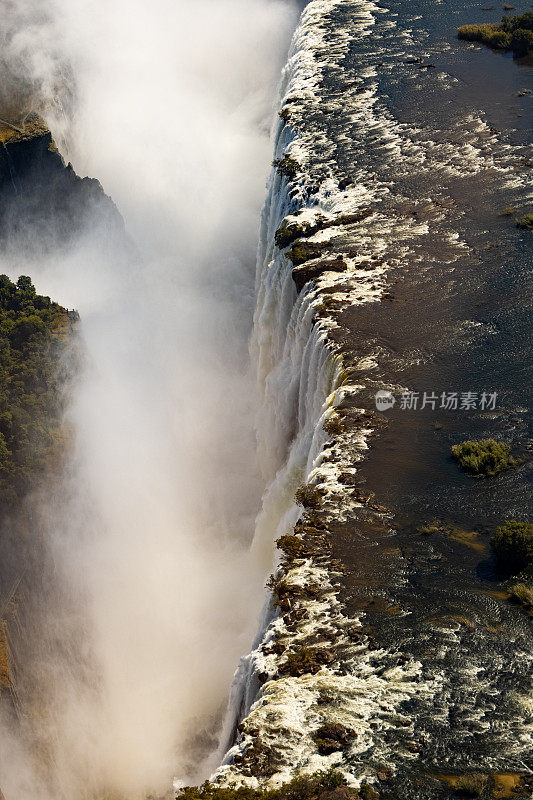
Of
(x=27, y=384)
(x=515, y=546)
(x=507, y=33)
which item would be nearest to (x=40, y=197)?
(x=27, y=384)

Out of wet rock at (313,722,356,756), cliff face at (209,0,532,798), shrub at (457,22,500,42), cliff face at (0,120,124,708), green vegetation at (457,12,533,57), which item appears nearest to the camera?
wet rock at (313,722,356,756)

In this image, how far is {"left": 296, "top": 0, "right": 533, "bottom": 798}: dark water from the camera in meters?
17.7

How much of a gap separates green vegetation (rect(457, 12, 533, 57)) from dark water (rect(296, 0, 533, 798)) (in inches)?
62.3

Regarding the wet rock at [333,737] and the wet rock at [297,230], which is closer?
the wet rock at [333,737]

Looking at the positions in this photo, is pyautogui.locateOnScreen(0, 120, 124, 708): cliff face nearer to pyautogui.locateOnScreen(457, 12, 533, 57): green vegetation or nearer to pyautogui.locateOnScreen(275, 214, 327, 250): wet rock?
pyautogui.locateOnScreen(275, 214, 327, 250): wet rock

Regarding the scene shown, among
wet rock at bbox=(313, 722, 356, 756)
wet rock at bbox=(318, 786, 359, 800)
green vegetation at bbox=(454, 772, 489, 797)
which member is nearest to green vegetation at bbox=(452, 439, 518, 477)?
wet rock at bbox=(313, 722, 356, 756)

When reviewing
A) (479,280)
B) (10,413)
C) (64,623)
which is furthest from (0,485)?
(479,280)

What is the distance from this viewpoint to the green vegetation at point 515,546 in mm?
20500

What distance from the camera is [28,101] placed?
85.7 meters

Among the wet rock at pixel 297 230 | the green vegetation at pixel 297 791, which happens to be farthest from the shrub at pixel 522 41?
the green vegetation at pixel 297 791

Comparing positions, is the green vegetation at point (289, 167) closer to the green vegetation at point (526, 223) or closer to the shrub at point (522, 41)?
the green vegetation at point (526, 223)

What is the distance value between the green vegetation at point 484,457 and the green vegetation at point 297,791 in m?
10.4

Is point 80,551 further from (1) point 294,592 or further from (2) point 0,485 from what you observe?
(1) point 294,592

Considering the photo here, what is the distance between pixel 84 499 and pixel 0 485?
6038mm
